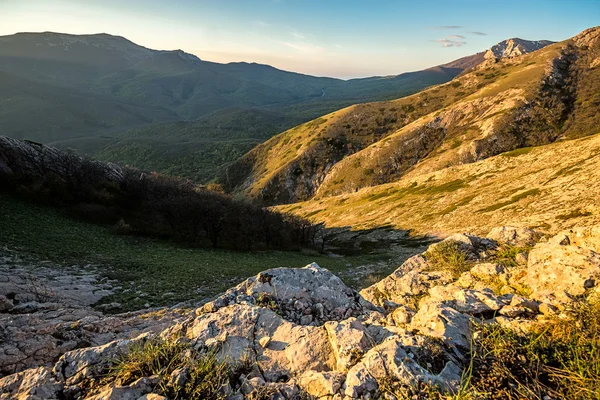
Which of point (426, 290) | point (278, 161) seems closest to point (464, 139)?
point (278, 161)

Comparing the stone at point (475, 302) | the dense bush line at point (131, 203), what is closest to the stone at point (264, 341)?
the stone at point (475, 302)

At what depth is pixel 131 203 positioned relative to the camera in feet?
184

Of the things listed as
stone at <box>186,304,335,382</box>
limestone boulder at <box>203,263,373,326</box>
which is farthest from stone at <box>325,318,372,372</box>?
limestone boulder at <box>203,263,373,326</box>

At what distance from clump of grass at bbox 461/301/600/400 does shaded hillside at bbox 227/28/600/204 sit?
121639 millimetres

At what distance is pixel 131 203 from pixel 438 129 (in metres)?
131

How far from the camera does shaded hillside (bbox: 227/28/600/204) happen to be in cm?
11994

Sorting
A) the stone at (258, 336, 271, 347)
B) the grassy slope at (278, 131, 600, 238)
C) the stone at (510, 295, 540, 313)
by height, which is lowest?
the grassy slope at (278, 131, 600, 238)

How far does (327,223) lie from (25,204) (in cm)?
7292

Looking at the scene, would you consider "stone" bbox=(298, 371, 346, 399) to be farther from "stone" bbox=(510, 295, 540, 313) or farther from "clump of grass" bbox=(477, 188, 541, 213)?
"clump of grass" bbox=(477, 188, 541, 213)

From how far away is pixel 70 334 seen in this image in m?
8.16

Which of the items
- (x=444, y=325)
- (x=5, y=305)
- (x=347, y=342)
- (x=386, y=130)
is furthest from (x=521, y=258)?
(x=386, y=130)

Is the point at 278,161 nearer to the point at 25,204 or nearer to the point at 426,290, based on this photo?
the point at 25,204

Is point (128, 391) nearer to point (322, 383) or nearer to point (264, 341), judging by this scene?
point (264, 341)

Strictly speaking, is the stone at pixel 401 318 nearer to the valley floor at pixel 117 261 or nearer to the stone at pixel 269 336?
the stone at pixel 269 336
